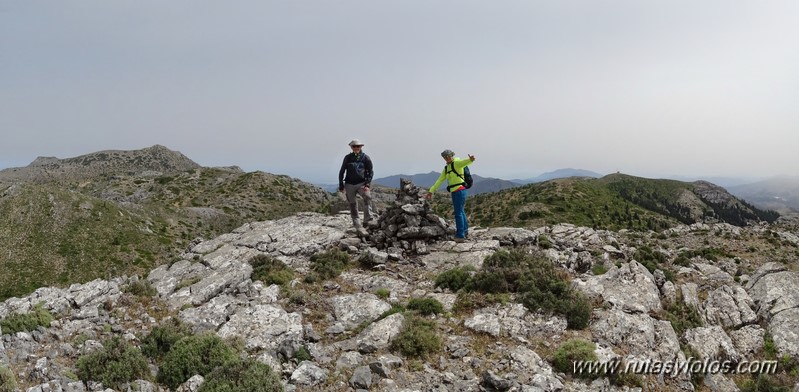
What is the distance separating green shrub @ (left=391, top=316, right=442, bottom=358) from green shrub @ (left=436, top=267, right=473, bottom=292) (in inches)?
150

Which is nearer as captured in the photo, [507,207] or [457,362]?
[457,362]

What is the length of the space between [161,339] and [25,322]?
4.02 meters

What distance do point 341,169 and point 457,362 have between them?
1169 cm

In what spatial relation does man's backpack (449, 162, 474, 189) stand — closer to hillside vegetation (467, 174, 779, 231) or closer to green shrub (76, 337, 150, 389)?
green shrub (76, 337, 150, 389)

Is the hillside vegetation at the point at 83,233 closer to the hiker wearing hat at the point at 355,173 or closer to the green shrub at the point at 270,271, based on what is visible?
the green shrub at the point at 270,271

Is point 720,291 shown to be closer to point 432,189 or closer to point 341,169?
point 432,189

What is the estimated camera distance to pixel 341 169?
19.6m

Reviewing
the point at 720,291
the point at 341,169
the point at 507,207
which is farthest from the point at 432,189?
the point at 507,207

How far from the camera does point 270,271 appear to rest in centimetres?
1625

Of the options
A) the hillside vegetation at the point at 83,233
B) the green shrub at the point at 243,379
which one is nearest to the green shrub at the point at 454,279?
the green shrub at the point at 243,379

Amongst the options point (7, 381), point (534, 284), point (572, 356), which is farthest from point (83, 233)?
point (572, 356)

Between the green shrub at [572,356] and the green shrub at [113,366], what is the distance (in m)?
10.3

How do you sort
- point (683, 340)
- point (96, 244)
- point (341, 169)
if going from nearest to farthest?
point (683, 340) → point (341, 169) → point (96, 244)

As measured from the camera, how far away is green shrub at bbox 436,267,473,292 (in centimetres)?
1499
